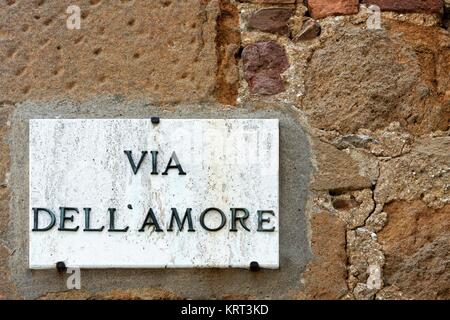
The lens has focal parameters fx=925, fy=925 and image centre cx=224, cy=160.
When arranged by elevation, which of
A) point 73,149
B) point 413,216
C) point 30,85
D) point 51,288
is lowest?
point 51,288

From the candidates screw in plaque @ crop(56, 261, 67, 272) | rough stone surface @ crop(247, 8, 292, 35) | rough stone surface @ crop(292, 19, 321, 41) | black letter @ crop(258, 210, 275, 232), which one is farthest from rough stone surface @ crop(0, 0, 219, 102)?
screw in plaque @ crop(56, 261, 67, 272)

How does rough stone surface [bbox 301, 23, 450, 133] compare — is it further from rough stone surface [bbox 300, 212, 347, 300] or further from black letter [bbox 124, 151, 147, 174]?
black letter [bbox 124, 151, 147, 174]

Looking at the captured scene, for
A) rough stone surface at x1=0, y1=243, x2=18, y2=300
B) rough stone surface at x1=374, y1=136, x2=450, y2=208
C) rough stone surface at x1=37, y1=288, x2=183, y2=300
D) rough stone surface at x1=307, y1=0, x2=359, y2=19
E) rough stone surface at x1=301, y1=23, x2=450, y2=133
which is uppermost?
rough stone surface at x1=307, y1=0, x2=359, y2=19

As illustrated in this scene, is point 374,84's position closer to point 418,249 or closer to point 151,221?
point 418,249

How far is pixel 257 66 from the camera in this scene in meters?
2.56

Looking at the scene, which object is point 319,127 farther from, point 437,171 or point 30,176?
point 30,176

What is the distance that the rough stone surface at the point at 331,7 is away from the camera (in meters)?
2.59

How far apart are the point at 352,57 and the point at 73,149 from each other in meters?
0.81

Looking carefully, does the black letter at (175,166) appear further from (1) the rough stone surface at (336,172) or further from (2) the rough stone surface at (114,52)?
(1) the rough stone surface at (336,172)

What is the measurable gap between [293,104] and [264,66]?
0.13 meters

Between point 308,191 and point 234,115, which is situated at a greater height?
point 234,115

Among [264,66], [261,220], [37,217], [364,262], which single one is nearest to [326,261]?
[364,262]

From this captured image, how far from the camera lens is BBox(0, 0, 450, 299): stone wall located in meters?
2.51

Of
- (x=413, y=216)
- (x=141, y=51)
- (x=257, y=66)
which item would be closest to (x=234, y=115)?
(x=257, y=66)
